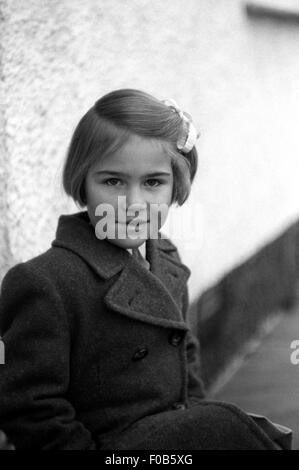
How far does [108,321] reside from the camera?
72.9 inches

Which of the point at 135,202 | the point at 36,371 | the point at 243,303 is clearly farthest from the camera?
the point at 243,303

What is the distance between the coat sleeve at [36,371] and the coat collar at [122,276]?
0.52 feet

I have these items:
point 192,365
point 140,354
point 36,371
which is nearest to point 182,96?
point 192,365

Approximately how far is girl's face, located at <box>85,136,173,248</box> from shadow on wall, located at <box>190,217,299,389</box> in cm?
163

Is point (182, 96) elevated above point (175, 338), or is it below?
above

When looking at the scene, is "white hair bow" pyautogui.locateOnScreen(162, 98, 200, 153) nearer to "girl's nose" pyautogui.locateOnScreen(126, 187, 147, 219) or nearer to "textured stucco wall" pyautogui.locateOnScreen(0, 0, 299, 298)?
"girl's nose" pyautogui.locateOnScreen(126, 187, 147, 219)

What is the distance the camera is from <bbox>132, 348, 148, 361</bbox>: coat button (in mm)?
1892

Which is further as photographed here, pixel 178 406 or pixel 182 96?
pixel 182 96

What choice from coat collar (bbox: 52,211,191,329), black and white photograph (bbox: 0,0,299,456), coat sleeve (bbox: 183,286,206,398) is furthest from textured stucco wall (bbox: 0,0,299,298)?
coat sleeve (bbox: 183,286,206,398)

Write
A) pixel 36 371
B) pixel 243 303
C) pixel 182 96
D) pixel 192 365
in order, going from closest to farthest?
pixel 36 371 → pixel 192 365 → pixel 182 96 → pixel 243 303

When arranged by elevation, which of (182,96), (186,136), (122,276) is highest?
(182,96)

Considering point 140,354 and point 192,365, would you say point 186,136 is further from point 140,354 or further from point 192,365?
point 192,365

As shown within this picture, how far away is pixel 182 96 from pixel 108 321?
1713 millimetres
